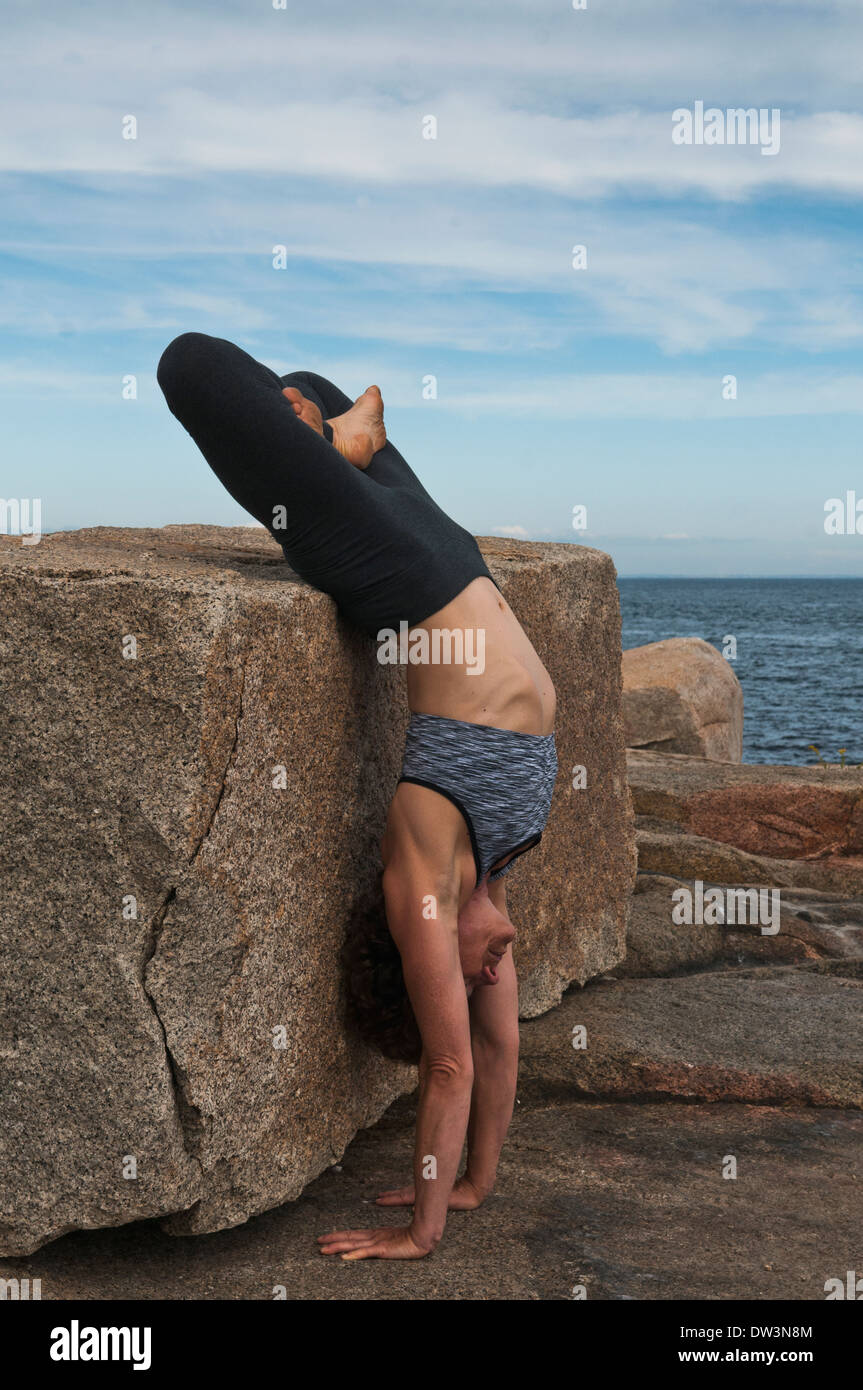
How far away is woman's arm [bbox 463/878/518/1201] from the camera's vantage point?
3.72 m

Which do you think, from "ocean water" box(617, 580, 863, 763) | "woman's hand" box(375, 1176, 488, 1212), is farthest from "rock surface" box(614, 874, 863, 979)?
"ocean water" box(617, 580, 863, 763)

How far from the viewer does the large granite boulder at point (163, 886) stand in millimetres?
2971

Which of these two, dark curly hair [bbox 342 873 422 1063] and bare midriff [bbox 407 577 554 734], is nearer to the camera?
bare midriff [bbox 407 577 554 734]

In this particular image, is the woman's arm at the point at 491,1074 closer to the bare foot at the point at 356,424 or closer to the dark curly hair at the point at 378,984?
the dark curly hair at the point at 378,984

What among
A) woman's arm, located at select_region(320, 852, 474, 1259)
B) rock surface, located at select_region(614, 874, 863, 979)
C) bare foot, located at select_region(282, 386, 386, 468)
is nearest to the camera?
woman's arm, located at select_region(320, 852, 474, 1259)

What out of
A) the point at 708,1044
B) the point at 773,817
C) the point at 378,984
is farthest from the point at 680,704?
the point at 378,984

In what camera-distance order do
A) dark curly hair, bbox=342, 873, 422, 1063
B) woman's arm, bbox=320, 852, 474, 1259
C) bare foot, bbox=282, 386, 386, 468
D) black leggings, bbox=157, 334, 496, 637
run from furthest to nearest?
dark curly hair, bbox=342, 873, 422, 1063 → bare foot, bbox=282, 386, 386, 468 → woman's arm, bbox=320, 852, 474, 1259 → black leggings, bbox=157, 334, 496, 637

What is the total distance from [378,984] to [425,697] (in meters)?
0.85

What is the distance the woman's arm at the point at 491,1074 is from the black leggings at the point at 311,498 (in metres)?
1.04

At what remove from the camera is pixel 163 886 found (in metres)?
3.04

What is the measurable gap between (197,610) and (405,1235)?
5.80 ft

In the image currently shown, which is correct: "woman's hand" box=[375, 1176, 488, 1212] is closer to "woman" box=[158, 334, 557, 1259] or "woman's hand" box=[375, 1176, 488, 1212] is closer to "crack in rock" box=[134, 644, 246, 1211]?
"woman" box=[158, 334, 557, 1259]

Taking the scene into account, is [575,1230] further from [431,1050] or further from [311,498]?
[311,498]

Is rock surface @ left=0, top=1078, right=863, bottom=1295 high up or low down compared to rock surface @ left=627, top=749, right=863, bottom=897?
down
